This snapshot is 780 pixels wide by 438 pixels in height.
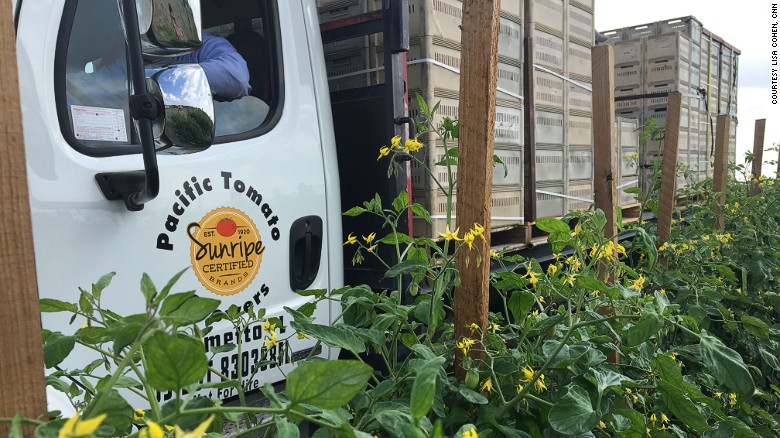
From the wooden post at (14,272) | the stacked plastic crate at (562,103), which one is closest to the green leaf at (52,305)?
the wooden post at (14,272)

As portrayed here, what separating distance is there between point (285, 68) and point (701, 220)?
3.27 meters

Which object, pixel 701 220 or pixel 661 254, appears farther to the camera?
pixel 701 220

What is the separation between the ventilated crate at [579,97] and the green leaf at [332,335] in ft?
10.2

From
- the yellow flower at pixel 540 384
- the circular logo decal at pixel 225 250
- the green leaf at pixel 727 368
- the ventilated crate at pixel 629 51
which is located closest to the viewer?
the green leaf at pixel 727 368

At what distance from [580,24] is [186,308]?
3.86 meters

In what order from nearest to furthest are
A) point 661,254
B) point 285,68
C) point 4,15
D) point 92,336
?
point 4,15 < point 92,336 < point 285,68 < point 661,254

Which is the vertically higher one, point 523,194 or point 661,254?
point 523,194

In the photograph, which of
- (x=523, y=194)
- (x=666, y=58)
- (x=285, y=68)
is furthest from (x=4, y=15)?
(x=666, y=58)

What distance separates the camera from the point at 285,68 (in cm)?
244

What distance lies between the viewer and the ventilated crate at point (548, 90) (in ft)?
11.7

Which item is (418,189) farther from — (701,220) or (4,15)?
(701,220)

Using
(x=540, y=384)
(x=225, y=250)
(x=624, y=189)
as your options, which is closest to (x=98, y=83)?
(x=225, y=250)

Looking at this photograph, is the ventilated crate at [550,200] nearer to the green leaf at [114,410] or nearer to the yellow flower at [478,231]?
the yellow flower at [478,231]

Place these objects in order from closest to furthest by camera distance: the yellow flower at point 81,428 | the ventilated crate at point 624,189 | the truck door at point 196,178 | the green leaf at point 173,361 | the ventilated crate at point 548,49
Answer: the yellow flower at point 81,428 < the green leaf at point 173,361 < the truck door at point 196,178 < the ventilated crate at point 548,49 < the ventilated crate at point 624,189
